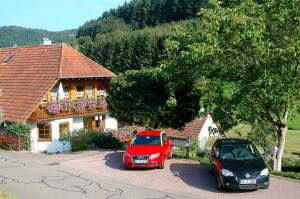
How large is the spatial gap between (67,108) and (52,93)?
181 cm

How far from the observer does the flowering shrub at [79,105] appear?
3266 centimetres

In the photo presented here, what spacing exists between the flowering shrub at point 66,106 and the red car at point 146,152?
13.5 m

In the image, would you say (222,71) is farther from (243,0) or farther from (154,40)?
(154,40)

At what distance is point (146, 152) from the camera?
17.8m

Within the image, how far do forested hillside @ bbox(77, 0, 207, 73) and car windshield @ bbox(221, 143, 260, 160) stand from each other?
21.5 feet

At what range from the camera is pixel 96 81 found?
36.3 m

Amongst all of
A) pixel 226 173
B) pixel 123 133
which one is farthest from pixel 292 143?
pixel 226 173

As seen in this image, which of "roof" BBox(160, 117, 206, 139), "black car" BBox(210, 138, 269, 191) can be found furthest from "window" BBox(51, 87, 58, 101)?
"black car" BBox(210, 138, 269, 191)

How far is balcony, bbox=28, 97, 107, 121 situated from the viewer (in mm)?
30766

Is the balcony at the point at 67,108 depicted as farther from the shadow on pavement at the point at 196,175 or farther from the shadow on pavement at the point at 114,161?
the shadow on pavement at the point at 196,175

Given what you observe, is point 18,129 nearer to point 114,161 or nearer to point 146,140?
point 114,161

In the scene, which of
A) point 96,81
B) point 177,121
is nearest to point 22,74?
point 96,81

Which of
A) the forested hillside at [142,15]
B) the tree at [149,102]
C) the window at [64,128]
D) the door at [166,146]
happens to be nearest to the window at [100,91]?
the window at [64,128]

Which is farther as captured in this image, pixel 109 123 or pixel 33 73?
pixel 109 123
